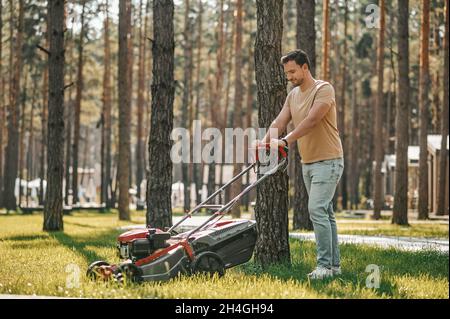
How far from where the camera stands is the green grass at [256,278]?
7.58 meters

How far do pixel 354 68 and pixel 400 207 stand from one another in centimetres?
3387

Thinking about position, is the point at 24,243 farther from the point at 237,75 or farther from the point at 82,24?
the point at 82,24

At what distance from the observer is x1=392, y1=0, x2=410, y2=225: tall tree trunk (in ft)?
87.8

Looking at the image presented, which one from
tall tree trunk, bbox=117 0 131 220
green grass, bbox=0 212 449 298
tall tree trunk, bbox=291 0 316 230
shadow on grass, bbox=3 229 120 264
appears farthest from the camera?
tall tree trunk, bbox=117 0 131 220

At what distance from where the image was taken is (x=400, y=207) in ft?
88.8

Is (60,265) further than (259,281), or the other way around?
(60,265)

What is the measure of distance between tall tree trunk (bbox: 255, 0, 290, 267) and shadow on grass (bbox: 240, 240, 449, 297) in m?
0.26

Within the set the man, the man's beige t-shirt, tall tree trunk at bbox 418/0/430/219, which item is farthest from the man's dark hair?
tall tree trunk at bbox 418/0/430/219

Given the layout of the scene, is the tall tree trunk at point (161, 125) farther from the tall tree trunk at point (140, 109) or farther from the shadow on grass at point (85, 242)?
the tall tree trunk at point (140, 109)

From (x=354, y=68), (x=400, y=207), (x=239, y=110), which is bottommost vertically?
(x=400, y=207)

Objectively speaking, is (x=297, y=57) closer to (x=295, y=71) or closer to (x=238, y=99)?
(x=295, y=71)

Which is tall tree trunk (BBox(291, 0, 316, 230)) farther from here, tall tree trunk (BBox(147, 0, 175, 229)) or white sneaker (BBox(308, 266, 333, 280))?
white sneaker (BBox(308, 266, 333, 280))
